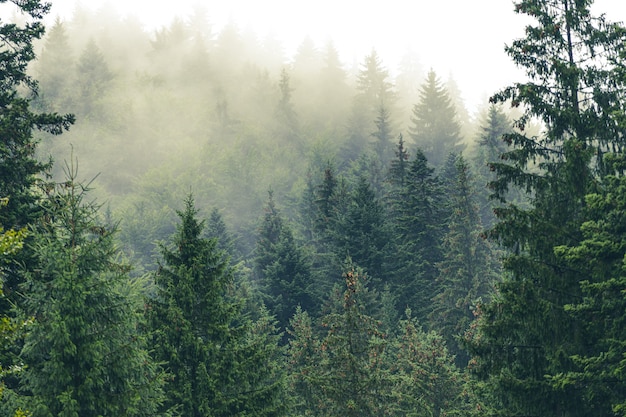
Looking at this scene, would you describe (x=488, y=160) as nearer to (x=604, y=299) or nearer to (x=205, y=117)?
(x=604, y=299)

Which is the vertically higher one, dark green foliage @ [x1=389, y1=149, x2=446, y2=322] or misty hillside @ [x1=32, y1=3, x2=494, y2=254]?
misty hillside @ [x1=32, y1=3, x2=494, y2=254]

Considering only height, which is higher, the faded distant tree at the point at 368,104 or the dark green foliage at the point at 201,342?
the faded distant tree at the point at 368,104

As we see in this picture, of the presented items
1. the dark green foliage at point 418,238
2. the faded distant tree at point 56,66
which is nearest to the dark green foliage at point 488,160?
the dark green foliage at point 418,238

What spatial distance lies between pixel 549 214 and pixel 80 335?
38.3 feet

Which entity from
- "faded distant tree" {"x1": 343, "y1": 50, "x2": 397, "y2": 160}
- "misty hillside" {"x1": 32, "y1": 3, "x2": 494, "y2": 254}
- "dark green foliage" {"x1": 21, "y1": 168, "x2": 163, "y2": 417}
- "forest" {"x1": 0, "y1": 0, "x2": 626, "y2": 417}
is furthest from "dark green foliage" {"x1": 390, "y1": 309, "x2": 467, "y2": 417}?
"faded distant tree" {"x1": 343, "y1": 50, "x2": 397, "y2": 160}

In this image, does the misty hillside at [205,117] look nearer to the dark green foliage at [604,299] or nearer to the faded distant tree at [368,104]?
the faded distant tree at [368,104]

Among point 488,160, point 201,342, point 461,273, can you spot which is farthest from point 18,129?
point 488,160

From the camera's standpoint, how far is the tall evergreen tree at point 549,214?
47.0 feet

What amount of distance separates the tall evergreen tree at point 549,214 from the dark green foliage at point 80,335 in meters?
8.67

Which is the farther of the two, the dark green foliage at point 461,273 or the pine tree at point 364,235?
the pine tree at point 364,235

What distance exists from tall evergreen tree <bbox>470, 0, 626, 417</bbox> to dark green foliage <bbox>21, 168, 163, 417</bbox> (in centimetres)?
867

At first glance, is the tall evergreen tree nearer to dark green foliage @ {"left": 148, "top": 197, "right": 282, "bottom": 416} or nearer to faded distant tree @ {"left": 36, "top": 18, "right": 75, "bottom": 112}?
dark green foliage @ {"left": 148, "top": 197, "right": 282, "bottom": 416}

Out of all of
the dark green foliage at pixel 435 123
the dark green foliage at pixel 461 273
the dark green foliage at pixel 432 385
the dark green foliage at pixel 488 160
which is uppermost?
the dark green foliage at pixel 435 123

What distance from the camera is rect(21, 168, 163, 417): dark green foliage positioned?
11.1m
